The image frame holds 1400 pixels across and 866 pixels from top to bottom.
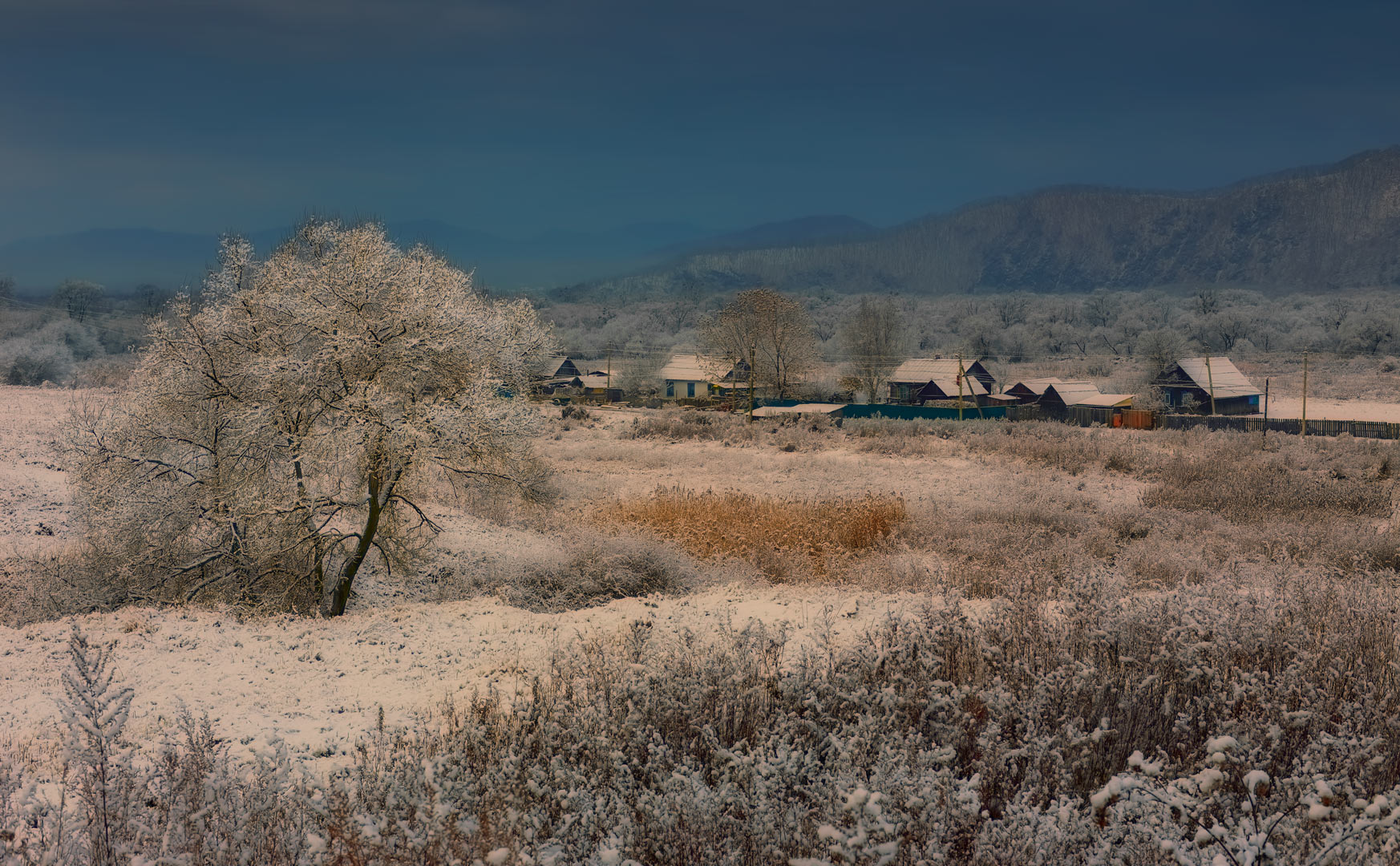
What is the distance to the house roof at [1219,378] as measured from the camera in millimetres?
47000

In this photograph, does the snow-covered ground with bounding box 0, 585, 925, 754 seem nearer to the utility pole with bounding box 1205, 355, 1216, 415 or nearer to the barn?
the utility pole with bounding box 1205, 355, 1216, 415

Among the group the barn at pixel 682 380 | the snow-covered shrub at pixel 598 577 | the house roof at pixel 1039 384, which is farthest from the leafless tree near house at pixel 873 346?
the snow-covered shrub at pixel 598 577

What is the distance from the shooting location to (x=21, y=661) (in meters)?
6.82

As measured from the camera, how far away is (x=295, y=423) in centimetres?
991

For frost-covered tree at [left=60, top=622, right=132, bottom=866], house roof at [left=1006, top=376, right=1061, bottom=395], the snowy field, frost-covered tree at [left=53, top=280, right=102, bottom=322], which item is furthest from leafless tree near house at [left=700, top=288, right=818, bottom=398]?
frost-covered tree at [left=53, top=280, right=102, bottom=322]

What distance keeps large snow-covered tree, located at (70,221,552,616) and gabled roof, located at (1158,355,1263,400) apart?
4758 cm

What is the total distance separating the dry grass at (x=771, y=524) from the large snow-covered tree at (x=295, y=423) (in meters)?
3.24

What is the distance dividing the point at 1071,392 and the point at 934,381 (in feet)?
28.6

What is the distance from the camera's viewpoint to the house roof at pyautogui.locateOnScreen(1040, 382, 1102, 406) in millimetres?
Result: 45688

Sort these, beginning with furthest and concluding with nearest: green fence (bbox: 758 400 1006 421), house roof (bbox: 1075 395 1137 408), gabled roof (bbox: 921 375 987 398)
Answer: gabled roof (bbox: 921 375 987 398), house roof (bbox: 1075 395 1137 408), green fence (bbox: 758 400 1006 421)

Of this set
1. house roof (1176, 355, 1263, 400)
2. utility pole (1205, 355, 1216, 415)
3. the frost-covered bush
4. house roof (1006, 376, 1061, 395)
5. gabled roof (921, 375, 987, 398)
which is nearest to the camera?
the frost-covered bush

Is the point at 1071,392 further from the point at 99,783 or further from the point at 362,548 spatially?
the point at 99,783

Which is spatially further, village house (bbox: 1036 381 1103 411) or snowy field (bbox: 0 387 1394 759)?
village house (bbox: 1036 381 1103 411)

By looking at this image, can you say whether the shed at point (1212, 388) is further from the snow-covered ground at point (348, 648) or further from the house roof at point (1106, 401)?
the snow-covered ground at point (348, 648)
